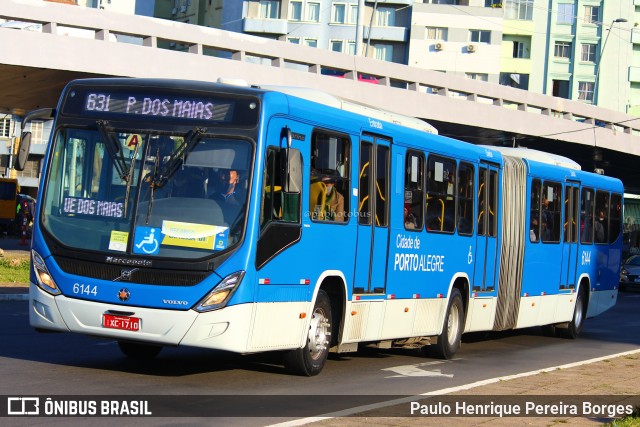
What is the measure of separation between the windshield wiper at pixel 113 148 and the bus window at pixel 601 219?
1445cm

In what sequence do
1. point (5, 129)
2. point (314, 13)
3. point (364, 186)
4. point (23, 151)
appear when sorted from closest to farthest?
point (23, 151) < point (364, 186) < point (314, 13) < point (5, 129)

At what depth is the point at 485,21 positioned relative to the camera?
90500 mm

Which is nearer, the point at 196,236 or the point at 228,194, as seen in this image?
the point at 196,236

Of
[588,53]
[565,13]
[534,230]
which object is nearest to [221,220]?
[534,230]

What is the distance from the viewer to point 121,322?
11828mm

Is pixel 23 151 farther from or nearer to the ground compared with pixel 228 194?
farther from the ground

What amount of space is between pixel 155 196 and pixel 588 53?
8762 cm

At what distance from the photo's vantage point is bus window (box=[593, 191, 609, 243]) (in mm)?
24875

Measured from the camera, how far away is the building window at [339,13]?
90438 millimetres

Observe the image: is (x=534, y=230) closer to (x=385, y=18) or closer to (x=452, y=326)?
(x=452, y=326)

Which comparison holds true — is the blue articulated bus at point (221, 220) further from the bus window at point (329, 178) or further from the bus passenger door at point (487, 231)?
the bus passenger door at point (487, 231)

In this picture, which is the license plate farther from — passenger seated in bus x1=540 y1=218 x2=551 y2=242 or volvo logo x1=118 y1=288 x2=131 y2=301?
passenger seated in bus x1=540 y1=218 x2=551 y2=242

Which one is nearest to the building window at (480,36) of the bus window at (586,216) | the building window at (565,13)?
the building window at (565,13)

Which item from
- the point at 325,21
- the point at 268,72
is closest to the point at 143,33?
the point at 268,72
